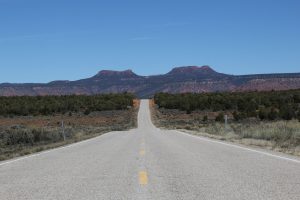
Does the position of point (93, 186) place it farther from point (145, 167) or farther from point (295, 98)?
point (295, 98)

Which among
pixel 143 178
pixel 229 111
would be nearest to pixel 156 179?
pixel 143 178

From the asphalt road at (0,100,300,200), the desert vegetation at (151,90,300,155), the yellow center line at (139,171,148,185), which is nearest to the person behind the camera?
the asphalt road at (0,100,300,200)

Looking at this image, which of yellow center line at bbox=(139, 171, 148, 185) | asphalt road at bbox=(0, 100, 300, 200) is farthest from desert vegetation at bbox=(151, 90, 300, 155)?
yellow center line at bbox=(139, 171, 148, 185)

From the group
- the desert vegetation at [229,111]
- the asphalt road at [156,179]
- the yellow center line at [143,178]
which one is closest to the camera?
the asphalt road at [156,179]

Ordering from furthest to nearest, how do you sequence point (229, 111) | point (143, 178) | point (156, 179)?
1. point (229, 111)
2. point (143, 178)
3. point (156, 179)

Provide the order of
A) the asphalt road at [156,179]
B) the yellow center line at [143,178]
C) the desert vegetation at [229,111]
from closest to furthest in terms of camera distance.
A: the asphalt road at [156,179] < the yellow center line at [143,178] < the desert vegetation at [229,111]

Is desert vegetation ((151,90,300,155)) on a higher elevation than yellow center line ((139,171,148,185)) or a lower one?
lower

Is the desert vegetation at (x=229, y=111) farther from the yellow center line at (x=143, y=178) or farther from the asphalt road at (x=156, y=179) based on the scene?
the yellow center line at (x=143, y=178)

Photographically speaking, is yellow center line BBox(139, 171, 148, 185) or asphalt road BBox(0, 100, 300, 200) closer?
asphalt road BBox(0, 100, 300, 200)

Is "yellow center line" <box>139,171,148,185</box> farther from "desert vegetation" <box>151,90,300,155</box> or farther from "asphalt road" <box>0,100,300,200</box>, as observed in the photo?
"desert vegetation" <box>151,90,300,155</box>

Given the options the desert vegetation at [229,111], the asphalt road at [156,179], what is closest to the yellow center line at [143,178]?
the asphalt road at [156,179]

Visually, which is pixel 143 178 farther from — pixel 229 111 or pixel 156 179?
pixel 229 111

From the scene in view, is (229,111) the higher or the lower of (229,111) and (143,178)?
the lower

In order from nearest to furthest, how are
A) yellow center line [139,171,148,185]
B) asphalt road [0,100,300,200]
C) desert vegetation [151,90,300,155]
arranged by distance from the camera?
1. asphalt road [0,100,300,200]
2. yellow center line [139,171,148,185]
3. desert vegetation [151,90,300,155]
